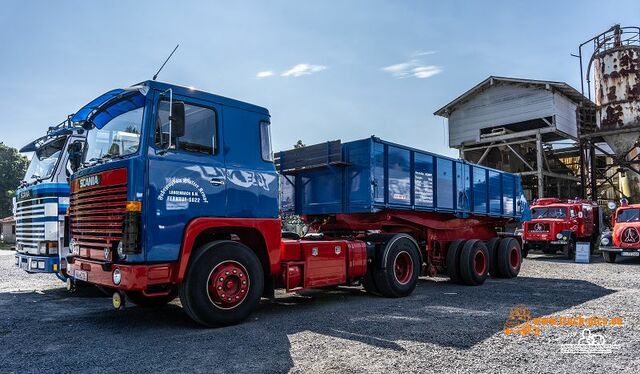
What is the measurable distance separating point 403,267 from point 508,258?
463 centimetres

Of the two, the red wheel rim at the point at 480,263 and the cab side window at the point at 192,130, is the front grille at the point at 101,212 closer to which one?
the cab side window at the point at 192,130

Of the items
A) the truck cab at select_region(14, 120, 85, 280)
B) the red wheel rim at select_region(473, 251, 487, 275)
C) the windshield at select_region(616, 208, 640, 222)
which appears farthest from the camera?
the windshield at select_region(616, 208, 640, 222)

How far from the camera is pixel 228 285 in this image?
6438 mm

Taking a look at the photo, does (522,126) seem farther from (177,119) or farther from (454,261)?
(177,119)

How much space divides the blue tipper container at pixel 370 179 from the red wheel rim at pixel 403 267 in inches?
39.5

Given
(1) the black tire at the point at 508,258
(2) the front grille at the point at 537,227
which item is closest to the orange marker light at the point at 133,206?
(1) the black tire at the point at 508,258

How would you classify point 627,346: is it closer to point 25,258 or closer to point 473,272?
point 473,272

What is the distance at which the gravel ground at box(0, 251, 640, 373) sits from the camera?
4863mm

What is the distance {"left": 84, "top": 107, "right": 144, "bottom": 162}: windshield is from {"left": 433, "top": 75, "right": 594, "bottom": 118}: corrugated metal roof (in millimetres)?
24942

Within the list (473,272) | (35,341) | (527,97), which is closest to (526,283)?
(473,272)

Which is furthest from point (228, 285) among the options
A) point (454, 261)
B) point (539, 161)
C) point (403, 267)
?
point (539, 161)

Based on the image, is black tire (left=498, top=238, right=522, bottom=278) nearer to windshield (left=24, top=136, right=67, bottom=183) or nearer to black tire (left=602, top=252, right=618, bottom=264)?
black tire (left=602, top=252, right=618, bottom=264)

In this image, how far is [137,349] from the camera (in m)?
5.44

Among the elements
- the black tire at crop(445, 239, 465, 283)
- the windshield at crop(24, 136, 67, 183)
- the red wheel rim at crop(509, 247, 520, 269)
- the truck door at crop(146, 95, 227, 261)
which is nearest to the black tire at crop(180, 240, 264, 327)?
the truck door at crop(146, 95, 227, 261)
